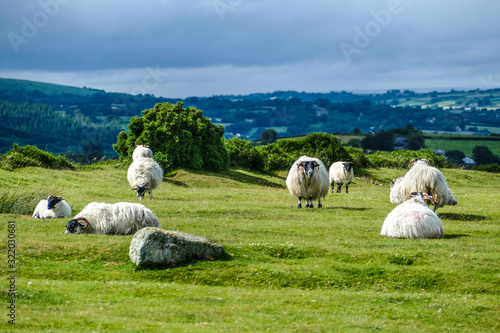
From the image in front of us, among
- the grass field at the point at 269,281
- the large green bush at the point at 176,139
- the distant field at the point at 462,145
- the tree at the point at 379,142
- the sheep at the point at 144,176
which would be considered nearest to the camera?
the grass field at the point at 269,281

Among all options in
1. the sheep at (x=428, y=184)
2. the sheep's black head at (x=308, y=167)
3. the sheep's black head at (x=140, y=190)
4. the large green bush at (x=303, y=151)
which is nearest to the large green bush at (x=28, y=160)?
the sheep's black head at (x=140, y=190)

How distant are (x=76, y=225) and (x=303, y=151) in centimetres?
4692

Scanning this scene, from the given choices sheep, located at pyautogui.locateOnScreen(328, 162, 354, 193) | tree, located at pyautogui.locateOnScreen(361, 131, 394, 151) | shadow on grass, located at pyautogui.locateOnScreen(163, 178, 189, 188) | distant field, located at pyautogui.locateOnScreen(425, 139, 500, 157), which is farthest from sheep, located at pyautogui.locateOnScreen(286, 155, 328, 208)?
distant field, located at pyautogui.locateOnScreen(425, 139, 500, 157)

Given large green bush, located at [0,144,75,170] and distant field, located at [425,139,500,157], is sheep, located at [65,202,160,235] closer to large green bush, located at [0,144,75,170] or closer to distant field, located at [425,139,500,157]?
large green bush, located at [0,144,75,170]

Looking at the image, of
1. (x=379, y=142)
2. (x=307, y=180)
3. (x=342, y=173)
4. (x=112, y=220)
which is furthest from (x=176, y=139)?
(x=379, y=142)

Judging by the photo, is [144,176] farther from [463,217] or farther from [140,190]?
[463,217]

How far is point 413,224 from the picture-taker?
64.6ft

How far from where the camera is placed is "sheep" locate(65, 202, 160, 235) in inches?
779

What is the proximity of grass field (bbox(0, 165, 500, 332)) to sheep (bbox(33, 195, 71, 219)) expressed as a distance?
1116 millimetres

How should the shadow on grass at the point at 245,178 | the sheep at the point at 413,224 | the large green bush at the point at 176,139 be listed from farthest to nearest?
1. the large green bush at the point at 176,139
2. the shadow on grass at the point at 245,178
3. the sheep at the point at 413,224

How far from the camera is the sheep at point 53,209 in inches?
904

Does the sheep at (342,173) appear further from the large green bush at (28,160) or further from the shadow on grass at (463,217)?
the large green bush at (28,160)

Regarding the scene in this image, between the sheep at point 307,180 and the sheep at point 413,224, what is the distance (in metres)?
7.81

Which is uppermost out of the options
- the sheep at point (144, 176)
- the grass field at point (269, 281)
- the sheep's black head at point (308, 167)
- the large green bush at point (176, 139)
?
the large green bush at point (176, 139)
